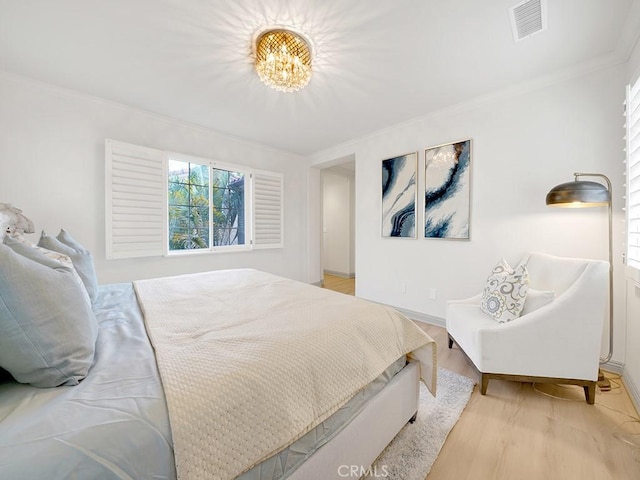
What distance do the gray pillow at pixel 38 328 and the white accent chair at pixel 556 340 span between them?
6.81 feet

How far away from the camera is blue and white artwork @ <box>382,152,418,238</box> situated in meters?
3.19

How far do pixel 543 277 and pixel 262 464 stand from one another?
2376 mm

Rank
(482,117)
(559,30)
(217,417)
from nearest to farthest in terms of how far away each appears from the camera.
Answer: (217,417) < (559,30) < (482,117)

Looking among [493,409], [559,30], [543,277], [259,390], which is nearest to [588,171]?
[543,277]

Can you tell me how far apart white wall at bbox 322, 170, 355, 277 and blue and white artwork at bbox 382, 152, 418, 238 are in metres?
2.68

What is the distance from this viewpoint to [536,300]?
5.95 feet

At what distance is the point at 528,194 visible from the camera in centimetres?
239

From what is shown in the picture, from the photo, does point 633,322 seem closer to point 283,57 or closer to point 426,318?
point 426,318

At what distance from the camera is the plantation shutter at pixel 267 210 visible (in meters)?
3.97

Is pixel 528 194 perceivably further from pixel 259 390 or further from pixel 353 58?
pixel 259 390

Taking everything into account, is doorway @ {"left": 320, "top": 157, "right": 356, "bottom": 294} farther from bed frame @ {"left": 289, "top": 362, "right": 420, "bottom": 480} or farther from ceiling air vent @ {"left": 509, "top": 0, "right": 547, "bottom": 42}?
bed frame @ {"left": 289, "top": 362, "right": 420, "bottom": 480}

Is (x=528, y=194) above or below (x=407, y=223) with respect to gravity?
above

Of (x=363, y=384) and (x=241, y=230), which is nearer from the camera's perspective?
(x=363, y=384)

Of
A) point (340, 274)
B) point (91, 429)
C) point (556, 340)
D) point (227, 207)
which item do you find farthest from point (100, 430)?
point (340, 274)
